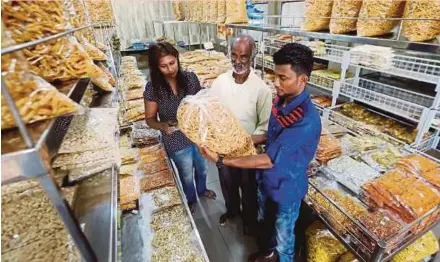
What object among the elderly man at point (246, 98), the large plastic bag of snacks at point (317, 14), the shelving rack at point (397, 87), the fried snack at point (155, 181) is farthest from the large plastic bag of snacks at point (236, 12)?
the fried snack at point (155, 181)

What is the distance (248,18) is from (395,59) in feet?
4.57

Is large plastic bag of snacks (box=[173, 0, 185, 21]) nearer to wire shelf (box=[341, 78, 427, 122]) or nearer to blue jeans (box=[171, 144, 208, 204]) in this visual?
wire shelf (box=[341, 78, 427, 122])

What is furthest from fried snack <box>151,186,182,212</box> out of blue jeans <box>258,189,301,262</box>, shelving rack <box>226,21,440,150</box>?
shelving rack <box>226,21,440,150</box>

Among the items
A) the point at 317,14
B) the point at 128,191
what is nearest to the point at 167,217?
the point at 128,191

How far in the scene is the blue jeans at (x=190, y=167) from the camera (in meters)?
1.81

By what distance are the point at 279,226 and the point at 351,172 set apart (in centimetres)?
56

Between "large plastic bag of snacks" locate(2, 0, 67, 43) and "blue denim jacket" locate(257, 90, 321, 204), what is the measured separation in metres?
0.89

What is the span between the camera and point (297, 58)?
1006mm

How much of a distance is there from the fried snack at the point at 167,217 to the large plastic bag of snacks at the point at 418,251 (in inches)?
49.1

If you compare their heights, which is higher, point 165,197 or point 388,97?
point 388,97

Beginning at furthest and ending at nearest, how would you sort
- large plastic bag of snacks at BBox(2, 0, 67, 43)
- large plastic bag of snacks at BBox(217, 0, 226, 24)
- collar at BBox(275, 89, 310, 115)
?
large plastic bag of snacks at BBox(217, 0, 226, 24)
collar at BBox(275, 89, 310, 115)
large plastic bag of snacks at BBox(2, 0, 67, 43)

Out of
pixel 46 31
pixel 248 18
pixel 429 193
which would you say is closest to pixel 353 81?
pixel 248 18

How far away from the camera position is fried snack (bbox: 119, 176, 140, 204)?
51.1 inches

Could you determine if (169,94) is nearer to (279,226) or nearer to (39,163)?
(279,226)
